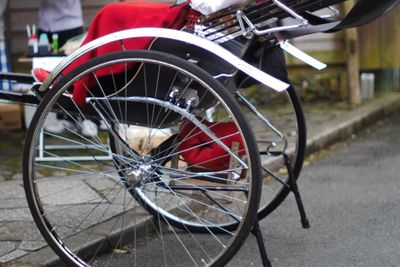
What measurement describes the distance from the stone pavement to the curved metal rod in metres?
1.05

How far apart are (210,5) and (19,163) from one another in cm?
313

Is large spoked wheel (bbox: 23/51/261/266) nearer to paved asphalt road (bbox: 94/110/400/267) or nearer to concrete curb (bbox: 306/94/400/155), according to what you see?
paved asphalt road (bbox: 94/110/400/267)

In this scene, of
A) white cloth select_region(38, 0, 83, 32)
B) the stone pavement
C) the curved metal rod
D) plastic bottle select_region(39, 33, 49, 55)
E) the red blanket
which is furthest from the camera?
white cloth select_region(38, 0, 83, 32)

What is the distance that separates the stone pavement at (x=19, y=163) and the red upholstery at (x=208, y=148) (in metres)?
1.00

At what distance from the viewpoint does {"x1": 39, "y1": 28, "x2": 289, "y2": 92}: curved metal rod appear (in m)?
3.10

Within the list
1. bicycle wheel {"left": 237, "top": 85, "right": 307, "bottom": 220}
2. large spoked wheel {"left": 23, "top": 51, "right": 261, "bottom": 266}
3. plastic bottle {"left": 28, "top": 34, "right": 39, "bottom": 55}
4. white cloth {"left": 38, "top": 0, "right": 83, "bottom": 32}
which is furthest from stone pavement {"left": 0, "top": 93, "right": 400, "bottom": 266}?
bicycle wheel {"left": 237, "top": 85, "right": 307, "bottom": 220}

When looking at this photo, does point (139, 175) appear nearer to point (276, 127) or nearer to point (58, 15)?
point (276, 127)

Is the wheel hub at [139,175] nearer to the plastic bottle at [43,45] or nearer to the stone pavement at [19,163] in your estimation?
the stone pavement at [19,163]

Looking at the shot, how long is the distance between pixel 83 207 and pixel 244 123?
1.96 m

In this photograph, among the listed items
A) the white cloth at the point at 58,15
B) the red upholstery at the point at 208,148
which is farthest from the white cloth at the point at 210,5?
the white cloth at the point at 58,15

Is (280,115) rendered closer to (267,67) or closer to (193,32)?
(267,67)

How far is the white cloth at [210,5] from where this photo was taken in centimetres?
335

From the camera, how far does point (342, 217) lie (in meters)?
4.72

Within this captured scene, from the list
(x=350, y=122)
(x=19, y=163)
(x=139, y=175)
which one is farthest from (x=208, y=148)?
(x=350, y=122)
